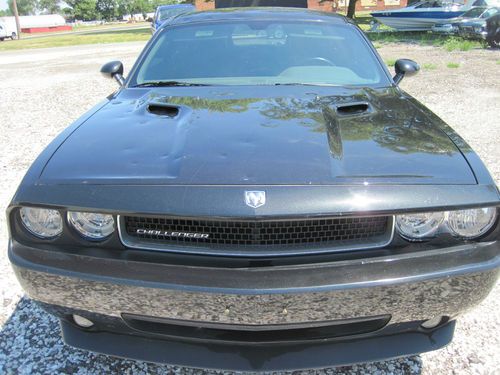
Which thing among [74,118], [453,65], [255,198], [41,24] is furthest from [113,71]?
[41,24]

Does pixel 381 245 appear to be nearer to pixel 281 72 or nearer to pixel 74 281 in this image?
pixel 74 281

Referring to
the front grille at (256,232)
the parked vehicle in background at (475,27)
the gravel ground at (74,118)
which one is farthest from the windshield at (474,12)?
the front grille at (256,232)

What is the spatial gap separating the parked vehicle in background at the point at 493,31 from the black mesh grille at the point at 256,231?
14.2 metres

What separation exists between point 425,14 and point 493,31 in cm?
444

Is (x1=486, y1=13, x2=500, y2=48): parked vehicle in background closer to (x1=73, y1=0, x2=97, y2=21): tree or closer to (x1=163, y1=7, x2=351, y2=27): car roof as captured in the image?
(x1=163, y1=7, x2=351, y2=27): car roof

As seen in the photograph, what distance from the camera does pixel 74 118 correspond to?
7004 mm

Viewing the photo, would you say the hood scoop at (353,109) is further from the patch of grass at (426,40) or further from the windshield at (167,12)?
the windshield at (167,12)

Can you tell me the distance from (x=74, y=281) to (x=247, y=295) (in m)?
0.64

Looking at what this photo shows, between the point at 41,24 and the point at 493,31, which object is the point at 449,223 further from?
the point at 41,24

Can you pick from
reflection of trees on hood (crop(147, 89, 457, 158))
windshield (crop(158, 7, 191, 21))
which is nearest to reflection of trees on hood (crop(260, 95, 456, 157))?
reflection of trees on hood (crop(147, 89, 457, 158))

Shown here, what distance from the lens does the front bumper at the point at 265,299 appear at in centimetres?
159

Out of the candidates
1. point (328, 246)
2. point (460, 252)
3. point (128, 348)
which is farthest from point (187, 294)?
point (460, 252)

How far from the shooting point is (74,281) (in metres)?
1.67

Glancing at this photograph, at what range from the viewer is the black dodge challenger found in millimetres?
1590
